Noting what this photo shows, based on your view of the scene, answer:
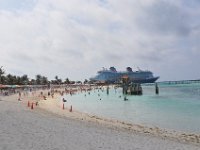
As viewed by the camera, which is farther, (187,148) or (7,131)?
(7,131)

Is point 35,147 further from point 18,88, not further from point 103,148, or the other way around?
point 18,88

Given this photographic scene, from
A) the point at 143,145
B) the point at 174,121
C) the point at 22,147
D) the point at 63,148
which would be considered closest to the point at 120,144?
the point at 143,145

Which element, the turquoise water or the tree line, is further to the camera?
the tree line

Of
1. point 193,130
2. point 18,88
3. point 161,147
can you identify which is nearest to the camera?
point 161,147

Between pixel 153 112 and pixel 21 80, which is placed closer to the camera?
pixel 153 112

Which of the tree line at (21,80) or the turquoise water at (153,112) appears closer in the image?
the turquoise water at (153,112)

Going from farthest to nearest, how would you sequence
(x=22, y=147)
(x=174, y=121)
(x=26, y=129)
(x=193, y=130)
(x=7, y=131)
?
(x=174, y=121), (x=193, y=130), (x=26, y=129), (x=7, y=131), (x=22, y=147)

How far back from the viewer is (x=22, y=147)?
51.0 feet

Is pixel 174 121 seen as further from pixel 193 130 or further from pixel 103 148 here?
pixel 103 148

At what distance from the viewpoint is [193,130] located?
2731 cm

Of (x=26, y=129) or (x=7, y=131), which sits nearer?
(x=7, y=131)

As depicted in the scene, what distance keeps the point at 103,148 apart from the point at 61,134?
4509mm

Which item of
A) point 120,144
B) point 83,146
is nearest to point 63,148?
point 83,146

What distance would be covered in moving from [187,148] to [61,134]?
21.7ft
